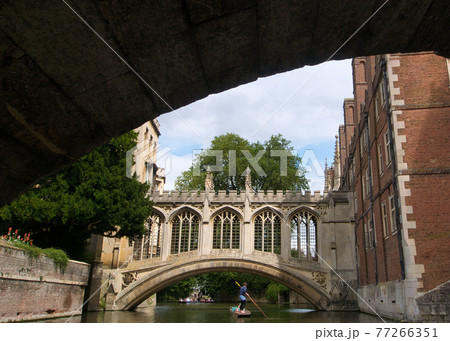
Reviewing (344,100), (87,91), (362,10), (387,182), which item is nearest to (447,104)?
(387,182)

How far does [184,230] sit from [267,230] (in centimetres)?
506

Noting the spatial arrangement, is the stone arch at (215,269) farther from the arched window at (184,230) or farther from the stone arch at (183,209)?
the stone arch at (183,209)

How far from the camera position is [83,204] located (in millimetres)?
15414

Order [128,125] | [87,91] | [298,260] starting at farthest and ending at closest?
[298,260] → [128,125] → [87,91]

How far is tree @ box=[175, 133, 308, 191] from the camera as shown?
32719 millimetres

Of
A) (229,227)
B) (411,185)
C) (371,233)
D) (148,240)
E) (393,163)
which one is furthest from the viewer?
(229,227)

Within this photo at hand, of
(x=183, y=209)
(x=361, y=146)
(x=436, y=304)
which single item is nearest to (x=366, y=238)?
(x=361, y=146)

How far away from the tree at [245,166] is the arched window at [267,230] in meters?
8.05

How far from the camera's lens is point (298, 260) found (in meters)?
21.8

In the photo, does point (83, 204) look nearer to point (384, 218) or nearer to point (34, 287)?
point (34, 287)

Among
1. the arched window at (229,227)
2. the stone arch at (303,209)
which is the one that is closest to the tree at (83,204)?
the arched window at (229,227)

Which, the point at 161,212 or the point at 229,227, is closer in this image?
the point at 161,212

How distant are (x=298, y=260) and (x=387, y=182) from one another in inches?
382

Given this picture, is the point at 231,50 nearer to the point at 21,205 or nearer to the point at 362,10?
the point at 362,10
